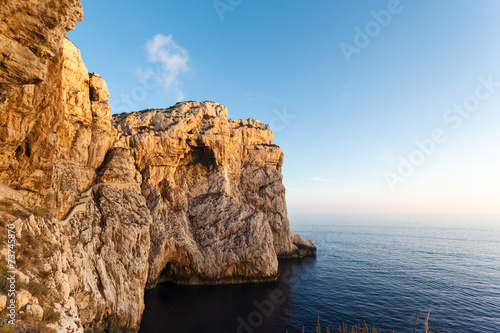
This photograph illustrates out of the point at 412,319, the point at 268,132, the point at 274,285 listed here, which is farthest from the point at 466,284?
the point at 268,132

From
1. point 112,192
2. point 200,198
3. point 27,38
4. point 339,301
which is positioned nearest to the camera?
point 27,38

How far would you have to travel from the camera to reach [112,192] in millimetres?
30672

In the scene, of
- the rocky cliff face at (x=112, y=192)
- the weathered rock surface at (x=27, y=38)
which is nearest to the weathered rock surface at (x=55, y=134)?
the rocky cliff face at (x=112, y=192)

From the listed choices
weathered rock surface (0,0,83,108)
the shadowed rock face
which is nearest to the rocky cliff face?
weathered rock surface (0,0,83,108)

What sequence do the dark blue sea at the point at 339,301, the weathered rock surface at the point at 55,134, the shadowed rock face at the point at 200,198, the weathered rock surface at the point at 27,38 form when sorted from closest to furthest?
the weathered rock surface at the point at 27,38, the weathered rock surface at the point at 55,134, the dark blue sea at the point at 339,301, the shadowed rock face at the point at 200,198

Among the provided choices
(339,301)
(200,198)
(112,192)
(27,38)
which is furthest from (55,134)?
(339,301)

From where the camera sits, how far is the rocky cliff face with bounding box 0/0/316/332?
42.5 ft

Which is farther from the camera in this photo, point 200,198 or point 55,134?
point 200,198

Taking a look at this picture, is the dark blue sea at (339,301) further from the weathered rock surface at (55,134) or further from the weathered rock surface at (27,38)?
the weathered rock surface at (27,38)

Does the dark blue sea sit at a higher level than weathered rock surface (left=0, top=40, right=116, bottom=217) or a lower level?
lower

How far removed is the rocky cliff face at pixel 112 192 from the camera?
511 inches

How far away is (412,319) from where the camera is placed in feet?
99.9

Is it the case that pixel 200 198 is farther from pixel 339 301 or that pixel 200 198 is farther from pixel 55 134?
pixel 55 134

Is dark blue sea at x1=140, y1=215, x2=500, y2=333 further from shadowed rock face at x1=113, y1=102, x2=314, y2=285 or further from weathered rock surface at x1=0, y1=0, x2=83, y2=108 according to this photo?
weathered rock surface at x1=0, y1=0, x2=83, y2=108
